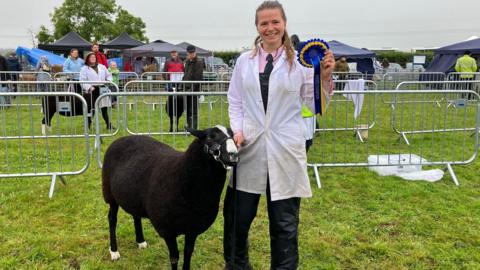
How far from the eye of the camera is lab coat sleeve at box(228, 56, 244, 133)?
301 centimetres

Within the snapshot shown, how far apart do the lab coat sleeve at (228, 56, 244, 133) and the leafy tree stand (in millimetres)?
59604

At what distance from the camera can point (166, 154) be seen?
12.1 ft

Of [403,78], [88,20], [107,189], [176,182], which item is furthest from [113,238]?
[88,20]

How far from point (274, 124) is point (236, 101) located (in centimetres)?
37

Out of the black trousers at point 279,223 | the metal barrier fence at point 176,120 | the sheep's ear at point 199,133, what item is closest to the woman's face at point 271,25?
the sheep's ear at point 199,133

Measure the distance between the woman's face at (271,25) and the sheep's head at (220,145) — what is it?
0.71m

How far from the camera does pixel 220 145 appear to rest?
2865 millimetres

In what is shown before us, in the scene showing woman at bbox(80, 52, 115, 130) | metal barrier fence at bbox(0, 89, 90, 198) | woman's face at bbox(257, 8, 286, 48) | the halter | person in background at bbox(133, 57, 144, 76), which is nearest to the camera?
woman's face at bbox(257, 8, 286, 48)

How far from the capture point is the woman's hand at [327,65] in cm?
276

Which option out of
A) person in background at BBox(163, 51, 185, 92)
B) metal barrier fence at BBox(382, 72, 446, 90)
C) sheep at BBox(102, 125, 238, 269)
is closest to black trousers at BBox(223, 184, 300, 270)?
sheep at BBox(102, 125, 238, 269)

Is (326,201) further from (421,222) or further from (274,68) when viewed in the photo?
(274,68)

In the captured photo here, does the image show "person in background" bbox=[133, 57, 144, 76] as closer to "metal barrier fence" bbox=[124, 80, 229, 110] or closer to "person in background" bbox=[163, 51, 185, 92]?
"person in background" bbox=[163, 51, 185, 92]

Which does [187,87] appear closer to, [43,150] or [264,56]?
[43,150]

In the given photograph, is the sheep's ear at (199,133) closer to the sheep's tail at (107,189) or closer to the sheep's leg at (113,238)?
the sheep's tail at (107,189)
